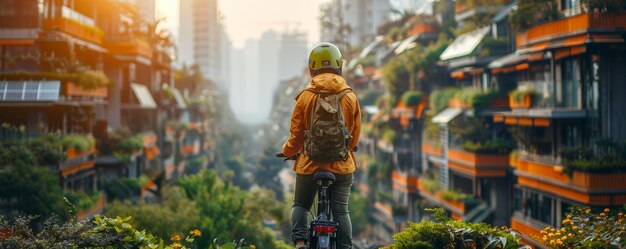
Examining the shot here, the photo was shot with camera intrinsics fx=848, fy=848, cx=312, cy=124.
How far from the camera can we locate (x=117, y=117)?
150 ft

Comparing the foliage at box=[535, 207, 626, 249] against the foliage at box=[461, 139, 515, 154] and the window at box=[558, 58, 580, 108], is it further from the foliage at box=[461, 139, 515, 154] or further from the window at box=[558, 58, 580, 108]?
the foliage at box=[461, 139, 515, 154]

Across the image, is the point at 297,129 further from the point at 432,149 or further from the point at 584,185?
the point at 432,149

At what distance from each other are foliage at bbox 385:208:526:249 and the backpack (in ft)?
4.07

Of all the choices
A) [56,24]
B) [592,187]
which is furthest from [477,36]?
[56,24]

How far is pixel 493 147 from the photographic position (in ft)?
132

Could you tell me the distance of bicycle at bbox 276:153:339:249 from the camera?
9.55 m

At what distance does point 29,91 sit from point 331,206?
947 inches

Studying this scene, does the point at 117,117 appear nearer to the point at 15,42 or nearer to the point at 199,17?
the point at 15,42

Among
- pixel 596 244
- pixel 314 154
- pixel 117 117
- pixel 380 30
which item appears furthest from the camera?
pixel 380 30

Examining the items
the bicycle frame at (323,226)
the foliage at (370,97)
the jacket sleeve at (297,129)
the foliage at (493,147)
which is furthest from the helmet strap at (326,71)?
the foliage at (370,97)

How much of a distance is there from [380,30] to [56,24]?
1992 inches

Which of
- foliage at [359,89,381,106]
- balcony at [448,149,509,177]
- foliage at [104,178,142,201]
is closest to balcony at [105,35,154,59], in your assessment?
foliage at [104,178,142,201]

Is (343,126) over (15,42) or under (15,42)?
under

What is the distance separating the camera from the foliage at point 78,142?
3234 cm
